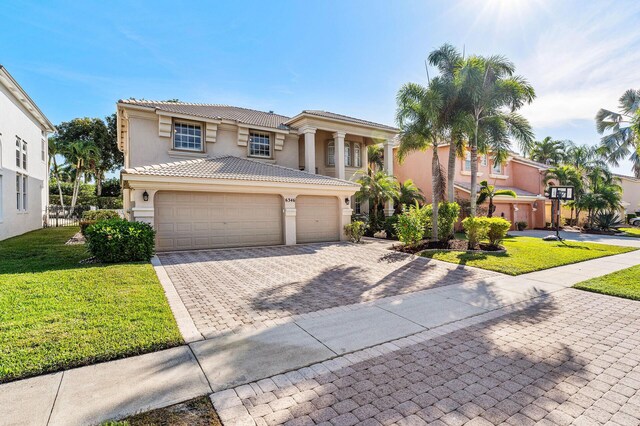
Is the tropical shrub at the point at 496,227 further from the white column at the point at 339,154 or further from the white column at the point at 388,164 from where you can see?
the white column at the point at 339,154

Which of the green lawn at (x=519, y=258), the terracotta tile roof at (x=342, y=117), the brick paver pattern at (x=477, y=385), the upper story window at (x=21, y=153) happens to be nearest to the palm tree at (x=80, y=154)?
the upper story window at (x=21, y=153)

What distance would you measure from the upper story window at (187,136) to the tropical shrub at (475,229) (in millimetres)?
13916

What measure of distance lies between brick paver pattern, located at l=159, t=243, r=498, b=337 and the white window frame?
23.9 ft

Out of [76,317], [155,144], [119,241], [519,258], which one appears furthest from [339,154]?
[76,317]

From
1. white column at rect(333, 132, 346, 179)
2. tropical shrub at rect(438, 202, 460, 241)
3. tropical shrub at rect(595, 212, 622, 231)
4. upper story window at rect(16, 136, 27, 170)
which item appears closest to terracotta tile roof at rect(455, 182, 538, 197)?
tropical shrub at rect(595, 212, 622, 231)

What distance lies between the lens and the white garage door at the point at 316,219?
15734mm

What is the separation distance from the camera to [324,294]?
23.1 feet

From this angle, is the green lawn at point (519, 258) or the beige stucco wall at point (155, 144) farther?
the beige stucco wall at point (155, 144)

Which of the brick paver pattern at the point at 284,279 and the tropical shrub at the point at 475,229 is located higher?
the tropical shrub at the point at 475,229

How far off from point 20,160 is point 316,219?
17.1 m

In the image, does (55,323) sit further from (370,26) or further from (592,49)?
(592,49)

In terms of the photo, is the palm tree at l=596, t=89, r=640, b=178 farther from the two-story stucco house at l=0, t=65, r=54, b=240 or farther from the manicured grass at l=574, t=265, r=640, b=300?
the two-story stucco house at l=0, t=65, r=54, b=240

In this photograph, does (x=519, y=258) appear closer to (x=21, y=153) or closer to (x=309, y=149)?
(x=309, y=149)

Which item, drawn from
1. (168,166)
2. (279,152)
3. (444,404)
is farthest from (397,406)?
(279,152)
